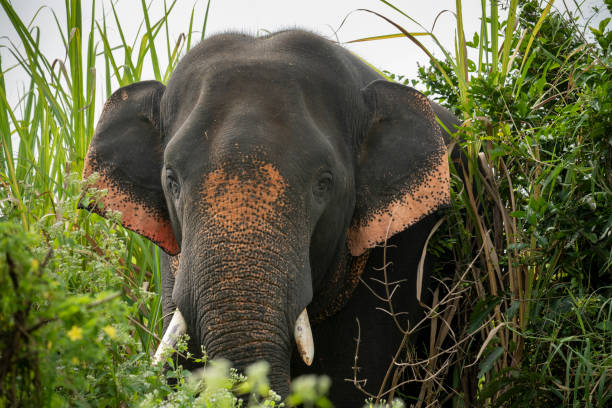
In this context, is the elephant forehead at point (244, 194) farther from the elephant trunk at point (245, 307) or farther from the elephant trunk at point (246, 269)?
the elephant trunk at point (245, 307)

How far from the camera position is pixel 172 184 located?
10.5ft

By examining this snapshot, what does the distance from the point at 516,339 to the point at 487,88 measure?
1080 millimetres

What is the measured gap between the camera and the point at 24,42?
4758 millimetres

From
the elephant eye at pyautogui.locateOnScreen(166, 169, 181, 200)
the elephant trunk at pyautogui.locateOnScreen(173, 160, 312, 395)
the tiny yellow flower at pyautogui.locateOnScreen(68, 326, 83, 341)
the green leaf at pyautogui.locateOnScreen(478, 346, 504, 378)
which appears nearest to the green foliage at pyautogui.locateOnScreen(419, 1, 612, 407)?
the green leaf at pyautogui.locateOnScreen(478, 346, 504, 378)

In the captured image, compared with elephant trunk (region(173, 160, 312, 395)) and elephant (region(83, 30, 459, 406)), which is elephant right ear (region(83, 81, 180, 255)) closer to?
elephant (region(83, 30, 459, 406))

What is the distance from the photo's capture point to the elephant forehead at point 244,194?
2771mm

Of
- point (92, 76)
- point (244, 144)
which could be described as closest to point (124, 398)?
point (244, 144)

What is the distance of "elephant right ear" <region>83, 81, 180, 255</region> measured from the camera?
3.71 m

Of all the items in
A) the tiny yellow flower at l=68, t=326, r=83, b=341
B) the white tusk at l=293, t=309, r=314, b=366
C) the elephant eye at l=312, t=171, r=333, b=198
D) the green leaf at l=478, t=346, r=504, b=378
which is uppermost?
the tiny yellow flower at l=68, t=326, r=83, b=341

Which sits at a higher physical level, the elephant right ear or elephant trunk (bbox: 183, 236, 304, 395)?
the elephant right ear

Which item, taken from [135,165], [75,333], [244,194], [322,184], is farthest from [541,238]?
[75,333]

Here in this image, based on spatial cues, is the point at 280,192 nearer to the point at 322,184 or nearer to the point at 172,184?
the point at 322,184

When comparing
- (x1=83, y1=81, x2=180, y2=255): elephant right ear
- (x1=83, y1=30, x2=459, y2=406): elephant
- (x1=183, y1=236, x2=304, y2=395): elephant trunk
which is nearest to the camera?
(x1=183, y1=236, x2=304, y2=395): elephant trunk

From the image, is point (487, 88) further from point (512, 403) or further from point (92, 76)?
point (92, 76)
